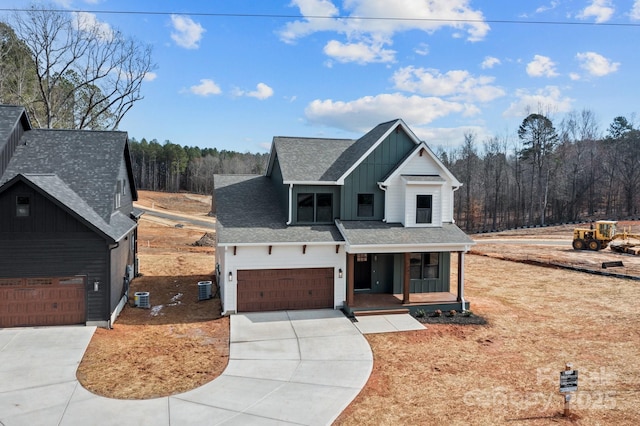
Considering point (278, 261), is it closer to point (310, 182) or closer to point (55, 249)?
point (310, 182)

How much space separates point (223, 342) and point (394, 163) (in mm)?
10734

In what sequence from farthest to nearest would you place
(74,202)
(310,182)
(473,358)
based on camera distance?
(310,182) → (74,202) → (473,358)

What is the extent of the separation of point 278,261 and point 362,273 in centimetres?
427

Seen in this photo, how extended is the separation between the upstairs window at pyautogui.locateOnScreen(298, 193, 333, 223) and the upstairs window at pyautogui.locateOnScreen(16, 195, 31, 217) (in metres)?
10.0

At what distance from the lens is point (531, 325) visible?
51.8ft

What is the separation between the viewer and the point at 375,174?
18.8 m

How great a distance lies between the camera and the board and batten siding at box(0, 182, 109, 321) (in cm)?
1384

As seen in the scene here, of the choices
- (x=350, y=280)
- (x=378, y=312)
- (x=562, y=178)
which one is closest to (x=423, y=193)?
(x=350, y=280)

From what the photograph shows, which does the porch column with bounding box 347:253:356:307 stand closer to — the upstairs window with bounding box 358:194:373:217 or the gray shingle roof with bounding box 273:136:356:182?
the upstairs window with bounding box 358:194:373:217

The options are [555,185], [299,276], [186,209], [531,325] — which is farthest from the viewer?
[186,209]

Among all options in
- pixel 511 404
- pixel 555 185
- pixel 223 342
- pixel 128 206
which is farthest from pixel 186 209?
pixel 511 404

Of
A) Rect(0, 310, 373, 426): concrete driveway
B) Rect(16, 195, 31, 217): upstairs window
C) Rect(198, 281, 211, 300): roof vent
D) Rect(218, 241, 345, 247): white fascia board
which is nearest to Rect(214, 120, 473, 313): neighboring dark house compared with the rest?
Rect(218, 241, 345, 247): white fascia board

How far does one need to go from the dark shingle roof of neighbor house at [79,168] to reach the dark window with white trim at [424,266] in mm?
12509

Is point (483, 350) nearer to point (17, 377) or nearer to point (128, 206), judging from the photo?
point (17, 377)
